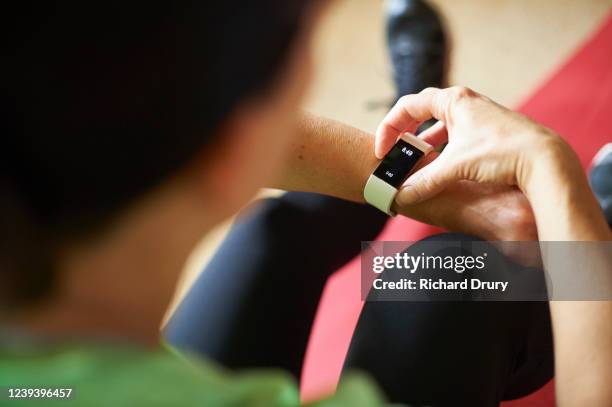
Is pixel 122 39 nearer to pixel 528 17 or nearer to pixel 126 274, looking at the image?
pixel 126 274

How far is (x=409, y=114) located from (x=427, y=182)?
0.10 metres

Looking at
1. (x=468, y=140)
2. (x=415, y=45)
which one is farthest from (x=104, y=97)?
(x=415, y=45)

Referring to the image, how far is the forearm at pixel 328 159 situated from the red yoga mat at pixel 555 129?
21 cm

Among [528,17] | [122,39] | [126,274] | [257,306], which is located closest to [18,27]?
[122,39]

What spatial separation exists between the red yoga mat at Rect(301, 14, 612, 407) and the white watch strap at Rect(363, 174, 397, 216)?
0.19 m

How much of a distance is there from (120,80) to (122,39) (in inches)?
0.8

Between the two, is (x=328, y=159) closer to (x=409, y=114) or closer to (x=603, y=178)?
(x=409, y=114)

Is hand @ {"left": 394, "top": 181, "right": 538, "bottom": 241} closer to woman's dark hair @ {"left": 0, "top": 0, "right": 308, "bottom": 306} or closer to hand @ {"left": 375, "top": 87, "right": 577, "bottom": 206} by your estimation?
hand @ {"left": 375, "top": 87, "right": 577, "bottom": 206}

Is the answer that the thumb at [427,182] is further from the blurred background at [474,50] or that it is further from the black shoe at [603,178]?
the blurred background at [474,50]

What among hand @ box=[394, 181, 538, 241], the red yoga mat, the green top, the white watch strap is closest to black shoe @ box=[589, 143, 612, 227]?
the red yoga mat

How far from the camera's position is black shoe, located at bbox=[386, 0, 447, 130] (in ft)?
3.98

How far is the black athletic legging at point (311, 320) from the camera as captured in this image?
25.6 inches

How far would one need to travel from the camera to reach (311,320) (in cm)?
79

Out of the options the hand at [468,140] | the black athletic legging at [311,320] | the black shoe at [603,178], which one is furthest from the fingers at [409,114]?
the black shoe at [603,178]
